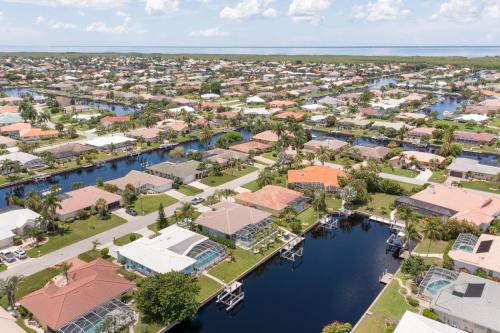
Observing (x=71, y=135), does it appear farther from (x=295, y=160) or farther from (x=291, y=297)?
(x=291, y=297)

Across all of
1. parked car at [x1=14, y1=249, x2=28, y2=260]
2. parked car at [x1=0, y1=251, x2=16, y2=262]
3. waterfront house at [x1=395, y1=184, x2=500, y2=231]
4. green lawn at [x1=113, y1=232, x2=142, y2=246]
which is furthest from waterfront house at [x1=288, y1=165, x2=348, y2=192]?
parked car at [x1=0, y1=251, x2=16, y2=262]

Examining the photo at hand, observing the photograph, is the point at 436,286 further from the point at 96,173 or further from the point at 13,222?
the point at 96,173

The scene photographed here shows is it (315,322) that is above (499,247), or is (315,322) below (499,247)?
below

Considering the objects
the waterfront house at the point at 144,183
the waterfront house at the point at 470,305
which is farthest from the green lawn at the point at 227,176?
the waterfront house at the point at 470,305

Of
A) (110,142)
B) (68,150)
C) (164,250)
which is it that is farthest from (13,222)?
(110,142)

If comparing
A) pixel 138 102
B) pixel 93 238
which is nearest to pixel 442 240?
pixel 93 238

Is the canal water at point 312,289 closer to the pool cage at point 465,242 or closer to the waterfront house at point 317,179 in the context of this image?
the pool cage at point 465,242
